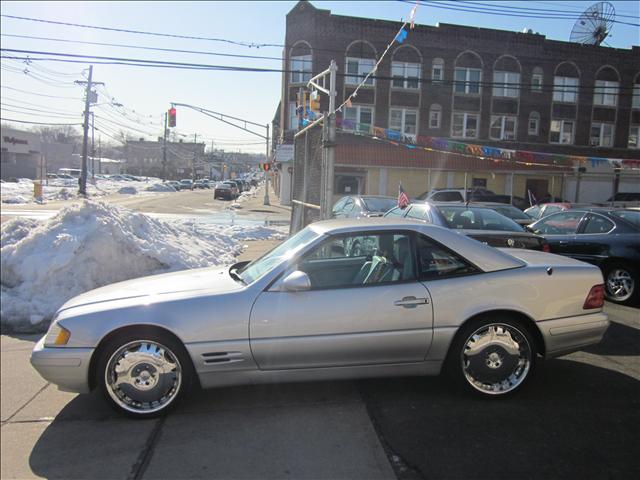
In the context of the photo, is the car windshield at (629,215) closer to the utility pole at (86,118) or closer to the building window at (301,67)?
the building window at (301,67)

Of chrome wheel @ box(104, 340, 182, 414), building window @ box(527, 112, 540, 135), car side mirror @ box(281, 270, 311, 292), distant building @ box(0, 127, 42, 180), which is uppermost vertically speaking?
building window @ box(527, 112, 540, 135)

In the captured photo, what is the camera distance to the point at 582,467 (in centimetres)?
297

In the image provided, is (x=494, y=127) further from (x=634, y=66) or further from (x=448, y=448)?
(x=448, y=448)

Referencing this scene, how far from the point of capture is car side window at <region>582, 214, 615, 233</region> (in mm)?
7745

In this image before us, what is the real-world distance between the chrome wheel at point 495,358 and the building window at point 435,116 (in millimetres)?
33842

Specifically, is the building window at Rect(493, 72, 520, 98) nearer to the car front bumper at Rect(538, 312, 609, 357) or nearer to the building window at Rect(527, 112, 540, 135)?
the building window at Rect(527, 112, 540, 135)

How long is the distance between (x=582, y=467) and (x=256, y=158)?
525 feet

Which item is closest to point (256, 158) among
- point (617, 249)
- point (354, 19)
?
point (354, 19)

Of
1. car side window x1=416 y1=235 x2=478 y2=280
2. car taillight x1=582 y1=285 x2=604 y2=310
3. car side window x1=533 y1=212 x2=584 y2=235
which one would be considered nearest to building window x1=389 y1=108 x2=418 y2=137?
car side window x1=533 y1=212 x2=584 y2=235

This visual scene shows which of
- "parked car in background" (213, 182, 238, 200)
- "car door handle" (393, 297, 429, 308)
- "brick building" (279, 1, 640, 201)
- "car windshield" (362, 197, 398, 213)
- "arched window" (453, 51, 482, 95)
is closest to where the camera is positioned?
"car door handle" (393, 297, 429, 308)

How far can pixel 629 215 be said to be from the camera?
8.00m

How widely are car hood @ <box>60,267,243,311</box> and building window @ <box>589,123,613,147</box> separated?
4123cm

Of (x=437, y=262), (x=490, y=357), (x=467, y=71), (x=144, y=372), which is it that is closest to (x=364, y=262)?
(x=437, y=262)

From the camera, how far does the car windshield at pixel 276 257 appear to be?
3.93 meters
